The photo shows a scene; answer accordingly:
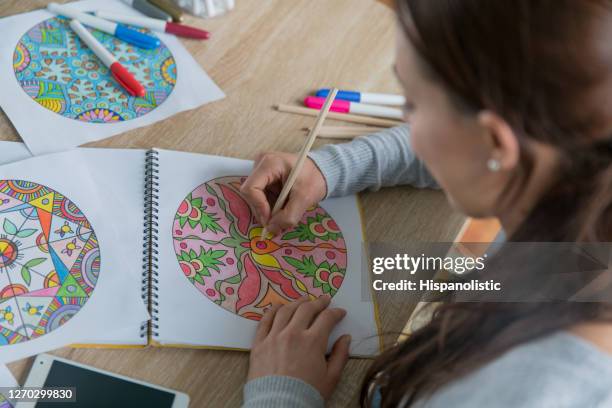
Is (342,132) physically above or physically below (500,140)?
below

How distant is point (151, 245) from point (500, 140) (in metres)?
0.39

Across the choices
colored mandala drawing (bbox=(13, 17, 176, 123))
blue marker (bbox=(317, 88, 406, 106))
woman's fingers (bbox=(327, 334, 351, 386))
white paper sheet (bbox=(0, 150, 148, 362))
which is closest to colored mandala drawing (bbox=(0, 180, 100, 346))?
white paper sheet (bbox=(0, 150, 148, 362))

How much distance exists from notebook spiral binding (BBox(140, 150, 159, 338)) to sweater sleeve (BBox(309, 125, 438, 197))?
20cm

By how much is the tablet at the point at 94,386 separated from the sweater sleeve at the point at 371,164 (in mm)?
311

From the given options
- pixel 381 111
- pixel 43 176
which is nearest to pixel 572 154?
pixel 381 111

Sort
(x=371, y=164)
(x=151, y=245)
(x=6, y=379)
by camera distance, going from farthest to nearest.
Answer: (x=371, y=164), (x=151, y=245), (x=6, y=379)

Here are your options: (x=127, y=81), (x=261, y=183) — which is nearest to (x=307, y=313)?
(x=261, y=183)

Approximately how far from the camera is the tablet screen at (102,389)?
0.58 m

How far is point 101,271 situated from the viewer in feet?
2.13

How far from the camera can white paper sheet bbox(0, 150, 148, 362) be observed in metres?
0.60

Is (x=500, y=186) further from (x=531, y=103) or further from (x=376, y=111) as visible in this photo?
(x=376, y=111)

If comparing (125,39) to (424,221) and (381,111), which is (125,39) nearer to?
(381,111)

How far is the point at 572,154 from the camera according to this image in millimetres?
453

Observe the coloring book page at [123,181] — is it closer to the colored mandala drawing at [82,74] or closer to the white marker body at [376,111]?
the colored mandala drawing at [82,74]
